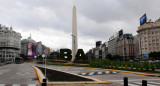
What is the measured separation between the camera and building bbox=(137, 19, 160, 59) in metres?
77.9

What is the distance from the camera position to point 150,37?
266 ft

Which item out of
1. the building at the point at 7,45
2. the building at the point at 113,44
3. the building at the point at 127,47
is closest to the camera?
the building at the point at 127,47

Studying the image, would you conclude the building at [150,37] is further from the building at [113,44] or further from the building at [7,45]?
the building at [7,45]

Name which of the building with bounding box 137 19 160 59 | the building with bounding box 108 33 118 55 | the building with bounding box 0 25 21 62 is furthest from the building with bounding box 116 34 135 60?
the building with bounding box 0 25 21 62

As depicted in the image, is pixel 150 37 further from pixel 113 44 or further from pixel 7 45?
pixel 7 45

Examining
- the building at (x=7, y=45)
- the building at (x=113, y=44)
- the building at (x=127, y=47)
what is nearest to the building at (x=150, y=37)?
the building at (x=127, y=47)

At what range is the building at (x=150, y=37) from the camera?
3068 inches

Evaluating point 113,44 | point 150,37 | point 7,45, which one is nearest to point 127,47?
point 150,37

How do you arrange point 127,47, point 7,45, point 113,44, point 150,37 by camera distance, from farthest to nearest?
point 113,44
point 7,45
point 127,47
point 150,37

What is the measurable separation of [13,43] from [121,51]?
127 meters

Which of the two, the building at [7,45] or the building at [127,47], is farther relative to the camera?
the building at [7,45]

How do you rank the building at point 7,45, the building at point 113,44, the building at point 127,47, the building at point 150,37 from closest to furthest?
1. the building at point 150,37
2. the building at point 127,47
3. the building at point 7,45
4. the building at point 113,44

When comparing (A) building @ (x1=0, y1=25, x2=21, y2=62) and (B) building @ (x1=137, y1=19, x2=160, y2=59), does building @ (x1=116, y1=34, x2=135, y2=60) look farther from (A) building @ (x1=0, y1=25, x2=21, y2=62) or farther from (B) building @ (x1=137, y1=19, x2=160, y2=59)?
(A) building @ (x1=0, y1=25, x2=21, y2=62)

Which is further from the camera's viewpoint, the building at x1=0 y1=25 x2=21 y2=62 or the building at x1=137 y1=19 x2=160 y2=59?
the building at x1=0 y1=25 x2=21 y2=62
